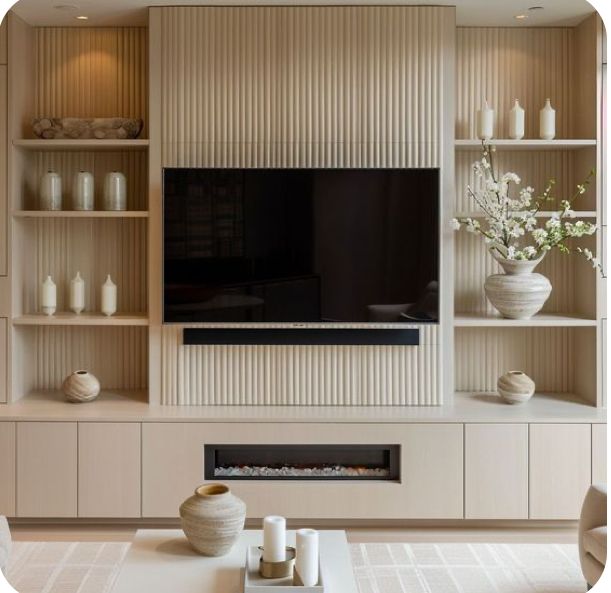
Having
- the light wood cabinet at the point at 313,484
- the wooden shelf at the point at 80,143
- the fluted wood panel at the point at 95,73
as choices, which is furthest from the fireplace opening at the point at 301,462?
the fluted wood panel at the point at 95,73

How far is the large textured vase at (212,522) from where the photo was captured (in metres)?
2.69

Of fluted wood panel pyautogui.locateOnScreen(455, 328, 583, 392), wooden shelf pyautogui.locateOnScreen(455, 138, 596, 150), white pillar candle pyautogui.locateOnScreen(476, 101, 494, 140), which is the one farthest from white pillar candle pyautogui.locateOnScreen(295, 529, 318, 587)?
white pillar candle pyautogui.locateOnScreen(476, 101, 494, 140)

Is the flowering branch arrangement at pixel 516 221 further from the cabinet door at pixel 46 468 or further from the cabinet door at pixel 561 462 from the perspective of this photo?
the cabinet door at pixel 46 468

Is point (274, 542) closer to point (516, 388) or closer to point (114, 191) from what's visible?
point (516, 388)

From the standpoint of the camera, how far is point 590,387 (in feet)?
14.2

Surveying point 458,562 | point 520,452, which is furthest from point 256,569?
point 520,452

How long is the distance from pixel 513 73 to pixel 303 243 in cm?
153

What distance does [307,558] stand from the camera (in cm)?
247

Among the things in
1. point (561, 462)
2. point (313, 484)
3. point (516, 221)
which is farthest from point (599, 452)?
point (313, 484)

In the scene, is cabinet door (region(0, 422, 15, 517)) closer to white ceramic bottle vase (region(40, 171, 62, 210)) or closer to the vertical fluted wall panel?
white ceramic bottle vase (region(40, 171, 62, 210))

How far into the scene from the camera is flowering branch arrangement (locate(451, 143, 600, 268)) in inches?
164

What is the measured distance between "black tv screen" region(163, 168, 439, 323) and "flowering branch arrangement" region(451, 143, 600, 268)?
0.30m

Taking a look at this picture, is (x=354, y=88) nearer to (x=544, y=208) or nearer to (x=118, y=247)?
(x=544, y=208)

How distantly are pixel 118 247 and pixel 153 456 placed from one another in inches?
48.0
